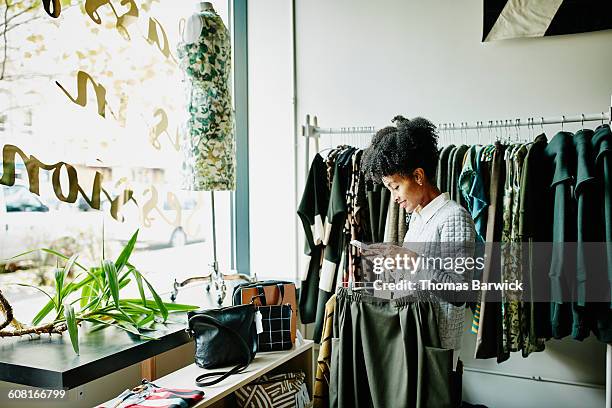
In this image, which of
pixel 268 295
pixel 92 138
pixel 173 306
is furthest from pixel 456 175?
pixel 92 138

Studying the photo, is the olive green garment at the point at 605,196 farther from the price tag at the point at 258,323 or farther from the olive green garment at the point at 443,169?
the price tag at the point at 258,323

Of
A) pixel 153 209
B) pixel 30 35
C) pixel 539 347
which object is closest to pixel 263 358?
pixel 153 209

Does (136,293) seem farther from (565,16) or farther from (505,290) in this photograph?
(565,16)

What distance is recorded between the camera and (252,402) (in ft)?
7.04

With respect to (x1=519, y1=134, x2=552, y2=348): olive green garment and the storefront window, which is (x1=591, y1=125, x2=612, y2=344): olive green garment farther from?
the storefront window

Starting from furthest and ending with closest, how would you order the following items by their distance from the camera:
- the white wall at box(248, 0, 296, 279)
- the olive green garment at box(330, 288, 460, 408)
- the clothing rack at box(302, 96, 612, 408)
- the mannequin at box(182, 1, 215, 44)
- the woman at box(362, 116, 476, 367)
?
the white wall at box(248, 0, 296, 279), the mannequin at box(182, 1, 215, 44), the clothing rack at box(302, 96, 612, 408), the woman at box(362, 116, 476, 367), the olive green garment at box(330, 288, 460, 408)

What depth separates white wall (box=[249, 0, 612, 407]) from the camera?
2422 millimetres

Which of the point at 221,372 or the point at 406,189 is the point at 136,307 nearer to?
the point at 221,372

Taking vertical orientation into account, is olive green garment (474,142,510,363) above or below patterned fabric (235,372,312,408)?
above

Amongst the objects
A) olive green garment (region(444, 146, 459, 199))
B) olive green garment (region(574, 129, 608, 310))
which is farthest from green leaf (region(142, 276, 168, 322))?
olive green garment (region(574, 129, 608, 310))

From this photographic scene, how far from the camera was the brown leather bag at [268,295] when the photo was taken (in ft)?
6.88

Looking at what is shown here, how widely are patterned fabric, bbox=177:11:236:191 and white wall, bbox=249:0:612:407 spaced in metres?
0.80

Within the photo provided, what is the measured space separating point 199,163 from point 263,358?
0.85 metres

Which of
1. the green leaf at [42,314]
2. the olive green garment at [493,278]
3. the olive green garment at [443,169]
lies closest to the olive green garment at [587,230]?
the olive green garment at [493,278]
